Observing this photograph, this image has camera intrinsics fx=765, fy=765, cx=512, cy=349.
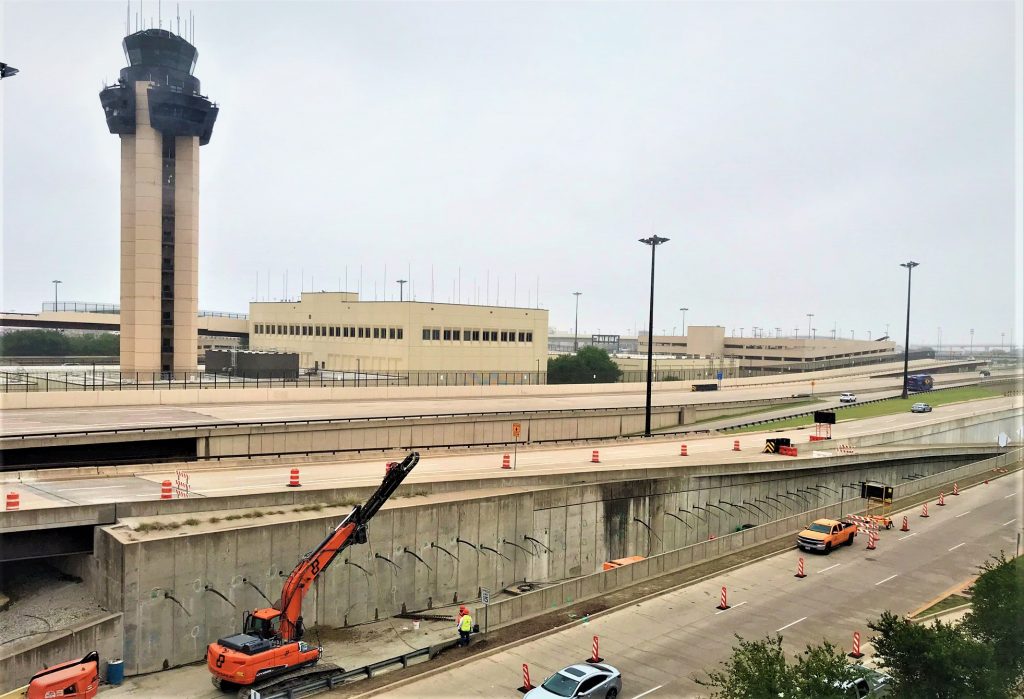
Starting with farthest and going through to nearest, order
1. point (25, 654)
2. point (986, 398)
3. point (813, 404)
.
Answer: point (986, 398), point (813, 404), point (25, 654)

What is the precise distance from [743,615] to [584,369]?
76.5 meters

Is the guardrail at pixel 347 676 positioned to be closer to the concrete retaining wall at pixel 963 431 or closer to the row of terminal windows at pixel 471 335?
the concrete retaining wall at pixel 963 431

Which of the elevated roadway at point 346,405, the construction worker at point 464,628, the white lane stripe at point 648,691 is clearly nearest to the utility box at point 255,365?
the elevated roadway at point 346,405

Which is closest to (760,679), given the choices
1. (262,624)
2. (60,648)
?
(262,624)

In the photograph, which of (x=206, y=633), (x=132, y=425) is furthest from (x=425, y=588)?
(x=132, y=425)

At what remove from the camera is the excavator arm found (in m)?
21.1

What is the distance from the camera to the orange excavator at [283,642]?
19.1 m

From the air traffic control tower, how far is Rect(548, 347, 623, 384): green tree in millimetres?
47446

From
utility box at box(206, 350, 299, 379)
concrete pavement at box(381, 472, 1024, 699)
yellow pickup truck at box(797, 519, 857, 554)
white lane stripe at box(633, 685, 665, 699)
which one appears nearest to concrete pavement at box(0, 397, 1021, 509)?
yellow pickup truck at box(797, 519, 857, 554)

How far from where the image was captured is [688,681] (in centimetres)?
1980

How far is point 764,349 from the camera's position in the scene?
531 feet

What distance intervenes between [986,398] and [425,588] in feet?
267

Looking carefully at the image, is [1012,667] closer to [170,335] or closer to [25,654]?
[25,654]

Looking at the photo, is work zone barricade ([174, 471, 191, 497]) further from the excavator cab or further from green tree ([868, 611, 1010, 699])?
green tree ([868, 611, 1010, 699])
